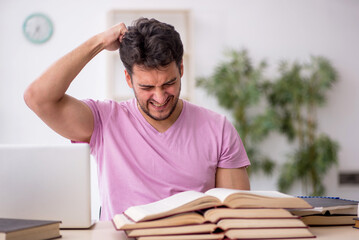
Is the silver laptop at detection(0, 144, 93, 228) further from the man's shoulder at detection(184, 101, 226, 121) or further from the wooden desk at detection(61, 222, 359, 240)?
the man's shoulder at detection(184, 101, 226, 121)

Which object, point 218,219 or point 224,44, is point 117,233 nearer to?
point 218,219

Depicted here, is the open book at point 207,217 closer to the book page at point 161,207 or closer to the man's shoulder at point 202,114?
the book page at point 161,207

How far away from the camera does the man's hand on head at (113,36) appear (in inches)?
66.6

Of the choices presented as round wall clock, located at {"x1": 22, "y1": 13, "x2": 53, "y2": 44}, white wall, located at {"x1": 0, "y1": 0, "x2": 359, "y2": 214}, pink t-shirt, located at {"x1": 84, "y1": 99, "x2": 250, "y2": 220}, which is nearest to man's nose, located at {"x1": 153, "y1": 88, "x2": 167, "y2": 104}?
pink t-shirt, located at {"x1": 84, "y1": 99, "x2": 250, "y2": 220}

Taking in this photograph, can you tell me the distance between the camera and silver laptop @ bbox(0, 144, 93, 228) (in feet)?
4.17

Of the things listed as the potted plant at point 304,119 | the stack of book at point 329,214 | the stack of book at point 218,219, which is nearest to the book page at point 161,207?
the stack of book at point 218,219

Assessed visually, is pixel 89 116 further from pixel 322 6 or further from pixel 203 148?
pixel 322 6

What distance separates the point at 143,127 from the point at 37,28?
10.9 feet

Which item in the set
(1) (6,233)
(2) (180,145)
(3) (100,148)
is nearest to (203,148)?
(2) (180,145)

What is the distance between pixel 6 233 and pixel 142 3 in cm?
401

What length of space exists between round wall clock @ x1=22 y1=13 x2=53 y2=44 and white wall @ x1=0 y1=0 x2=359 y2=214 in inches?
2.2

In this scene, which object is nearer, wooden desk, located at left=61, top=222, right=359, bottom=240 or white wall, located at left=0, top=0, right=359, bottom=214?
wooden desk, located at left=61, top=222, right=359, bottom=240

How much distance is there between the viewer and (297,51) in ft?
16.1

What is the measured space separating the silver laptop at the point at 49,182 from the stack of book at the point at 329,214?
596 mm
